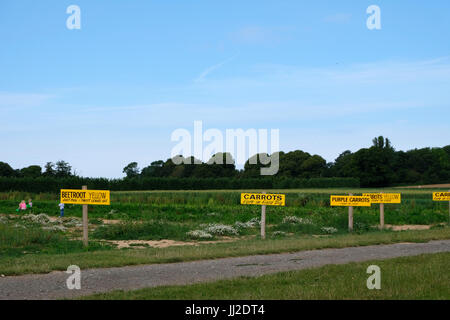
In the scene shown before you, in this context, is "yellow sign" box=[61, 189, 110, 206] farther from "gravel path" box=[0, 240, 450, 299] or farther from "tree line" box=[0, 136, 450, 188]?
"tree line" box=[0, 136, 450, 188]

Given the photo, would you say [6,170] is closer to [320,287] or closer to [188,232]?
[188,232]

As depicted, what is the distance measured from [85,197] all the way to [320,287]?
9.16 meters

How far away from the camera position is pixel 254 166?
13950cm

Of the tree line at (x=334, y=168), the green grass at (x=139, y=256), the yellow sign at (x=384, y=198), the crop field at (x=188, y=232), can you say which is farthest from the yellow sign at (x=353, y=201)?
the tree line at (x=334, y=168)

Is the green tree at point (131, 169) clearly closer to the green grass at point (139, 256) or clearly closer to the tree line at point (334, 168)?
the tree line at point (334, 168)

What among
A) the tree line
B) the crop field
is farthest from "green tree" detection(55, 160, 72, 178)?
the crop field

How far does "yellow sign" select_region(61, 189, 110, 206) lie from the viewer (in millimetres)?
15945

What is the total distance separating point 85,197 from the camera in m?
16.0

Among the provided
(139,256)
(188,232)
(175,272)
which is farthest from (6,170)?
(175,272)

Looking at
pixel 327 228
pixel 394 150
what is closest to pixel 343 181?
pixel 394 150

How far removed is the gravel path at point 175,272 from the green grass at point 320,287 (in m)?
0.76

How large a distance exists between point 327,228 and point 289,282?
47.0 feet

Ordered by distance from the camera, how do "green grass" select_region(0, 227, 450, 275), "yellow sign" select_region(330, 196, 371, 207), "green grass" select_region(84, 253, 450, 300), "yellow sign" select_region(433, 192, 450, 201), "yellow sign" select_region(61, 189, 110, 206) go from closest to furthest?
"green grass" select_region(84, 253, 450, 300) < "green grass" select_region(0, 227, 450, 275) < "yellow sign" select_region(61, 189, 110, 206) < "yellow sign" select_region(330, 196, 371, 207) < "yellow sign" select_region(433, 192, 450, 201)

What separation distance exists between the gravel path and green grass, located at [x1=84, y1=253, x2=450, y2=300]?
2.49 ft
